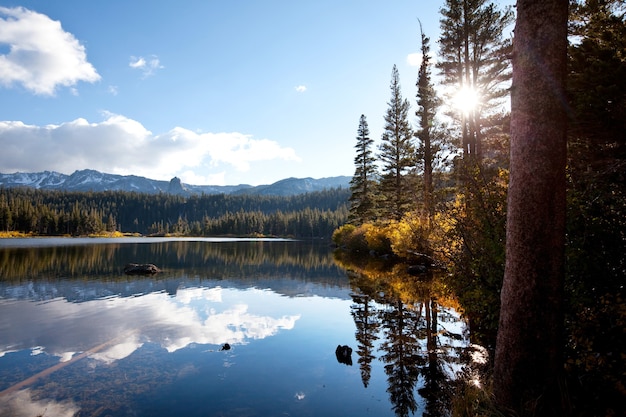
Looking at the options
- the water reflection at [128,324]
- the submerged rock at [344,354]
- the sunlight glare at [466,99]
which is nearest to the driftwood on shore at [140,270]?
the water reflection at [128,324]

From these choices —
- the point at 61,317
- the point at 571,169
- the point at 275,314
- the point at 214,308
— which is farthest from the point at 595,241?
the point at 61,317

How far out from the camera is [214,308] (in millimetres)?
16016

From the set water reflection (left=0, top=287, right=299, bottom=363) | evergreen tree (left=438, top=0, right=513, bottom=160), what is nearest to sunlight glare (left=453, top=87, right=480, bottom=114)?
evergreen tree (left=438, top=0, right=513, bottom=160)

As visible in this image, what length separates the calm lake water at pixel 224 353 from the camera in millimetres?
7027

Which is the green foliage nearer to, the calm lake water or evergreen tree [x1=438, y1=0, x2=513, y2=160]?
the calm lake water

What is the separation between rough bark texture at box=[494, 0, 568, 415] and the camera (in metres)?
4.14

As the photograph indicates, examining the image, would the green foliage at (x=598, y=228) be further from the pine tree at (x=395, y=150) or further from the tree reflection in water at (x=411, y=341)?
the pine tree at (x=395, y=150)

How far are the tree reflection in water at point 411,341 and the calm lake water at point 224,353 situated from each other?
4 cm

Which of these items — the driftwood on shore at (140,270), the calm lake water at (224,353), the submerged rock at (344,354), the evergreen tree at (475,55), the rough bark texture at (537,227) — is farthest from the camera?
the driftwood on shore at (140,270)

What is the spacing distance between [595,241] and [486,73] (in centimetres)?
1847

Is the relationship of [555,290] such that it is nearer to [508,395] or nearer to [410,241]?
[508,395]

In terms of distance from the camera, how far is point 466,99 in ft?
68.1

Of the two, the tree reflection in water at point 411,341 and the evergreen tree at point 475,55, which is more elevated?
the evergreen tree at point 475,55

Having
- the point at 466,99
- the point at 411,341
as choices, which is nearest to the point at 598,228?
the point at 411,341
